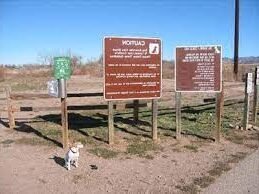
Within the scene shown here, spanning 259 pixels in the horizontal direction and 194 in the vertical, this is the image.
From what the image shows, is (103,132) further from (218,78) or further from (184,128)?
(218,78)

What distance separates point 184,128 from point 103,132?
84.6 inches

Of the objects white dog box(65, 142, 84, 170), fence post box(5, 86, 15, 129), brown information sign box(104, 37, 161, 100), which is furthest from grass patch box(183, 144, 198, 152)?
fence post box(5, 86, 15, 129)

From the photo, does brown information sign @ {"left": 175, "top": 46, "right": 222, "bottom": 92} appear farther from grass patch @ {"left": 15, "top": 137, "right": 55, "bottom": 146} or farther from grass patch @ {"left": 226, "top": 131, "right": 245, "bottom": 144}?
grass patch @ {"left": 15, "top": 137, "right": 55, "bottom": 146}

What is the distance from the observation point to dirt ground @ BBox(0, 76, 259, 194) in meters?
6.47

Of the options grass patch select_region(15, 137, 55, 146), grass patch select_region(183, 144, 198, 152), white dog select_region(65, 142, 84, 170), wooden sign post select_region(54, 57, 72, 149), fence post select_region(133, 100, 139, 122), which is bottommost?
grass patch select_region(183, 144, 198, 152)

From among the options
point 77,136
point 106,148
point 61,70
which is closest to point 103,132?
point 77,136

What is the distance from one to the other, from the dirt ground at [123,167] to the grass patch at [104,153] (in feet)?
0.32

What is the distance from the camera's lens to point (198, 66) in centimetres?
1008

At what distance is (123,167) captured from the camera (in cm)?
762

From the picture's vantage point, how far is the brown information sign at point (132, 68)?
367 inches

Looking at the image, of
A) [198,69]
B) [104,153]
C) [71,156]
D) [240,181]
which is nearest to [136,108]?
[198,69]

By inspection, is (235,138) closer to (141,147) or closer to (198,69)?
(198,69)

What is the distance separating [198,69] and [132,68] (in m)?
1.59

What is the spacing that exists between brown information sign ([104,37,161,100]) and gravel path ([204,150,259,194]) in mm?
2818
